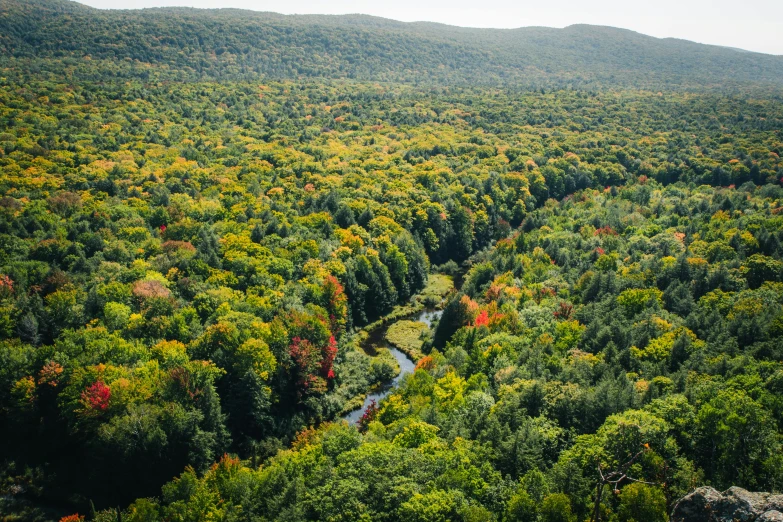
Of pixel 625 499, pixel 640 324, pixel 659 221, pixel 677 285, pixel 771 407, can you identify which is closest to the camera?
pixel 625 499

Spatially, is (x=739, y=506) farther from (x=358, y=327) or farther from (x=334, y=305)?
(x=358, y=327)

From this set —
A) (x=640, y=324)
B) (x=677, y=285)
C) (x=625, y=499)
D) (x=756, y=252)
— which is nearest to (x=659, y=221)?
(x=756, y=252)

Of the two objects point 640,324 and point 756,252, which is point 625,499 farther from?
Answer: point 756,252

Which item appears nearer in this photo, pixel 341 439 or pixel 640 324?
pixel 341 439

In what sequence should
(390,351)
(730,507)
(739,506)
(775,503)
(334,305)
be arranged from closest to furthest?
(775,503), (739,506), (730,507), (334,305), (390,351)

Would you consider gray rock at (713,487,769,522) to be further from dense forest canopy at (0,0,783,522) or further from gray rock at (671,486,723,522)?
dense forest canopy at (0,0,783,522)

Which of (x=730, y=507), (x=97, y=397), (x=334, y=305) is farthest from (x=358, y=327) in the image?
(x=730, y=507)

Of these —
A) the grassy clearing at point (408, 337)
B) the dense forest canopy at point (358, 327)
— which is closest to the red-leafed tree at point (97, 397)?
the dense forest canopy at point (358, 327)
